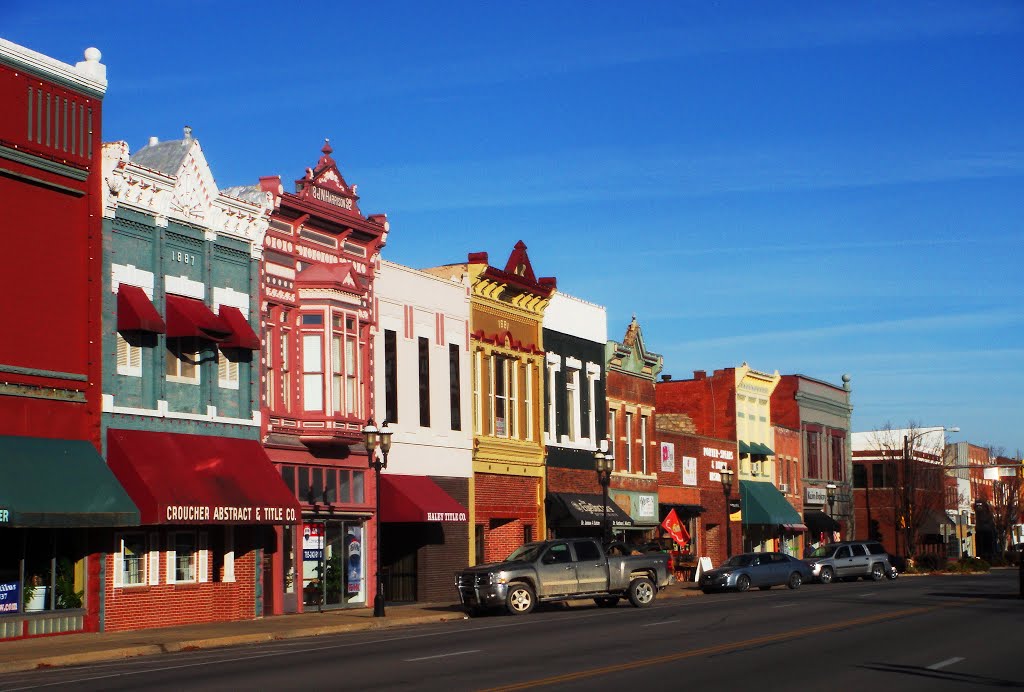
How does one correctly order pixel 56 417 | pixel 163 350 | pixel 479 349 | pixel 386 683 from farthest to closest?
pixel 479 349, pixel 163 350, pixel 56 417, pixel 386 683

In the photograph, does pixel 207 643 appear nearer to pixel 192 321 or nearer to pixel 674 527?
pixel 192 321

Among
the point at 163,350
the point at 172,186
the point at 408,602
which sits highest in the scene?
the point at 172,186

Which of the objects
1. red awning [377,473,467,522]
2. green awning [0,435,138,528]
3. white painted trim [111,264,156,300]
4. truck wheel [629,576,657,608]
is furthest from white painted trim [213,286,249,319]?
truck wheel [629,576,657,608]

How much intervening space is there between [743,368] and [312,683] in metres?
52.1

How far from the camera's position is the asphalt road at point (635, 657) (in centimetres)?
1727

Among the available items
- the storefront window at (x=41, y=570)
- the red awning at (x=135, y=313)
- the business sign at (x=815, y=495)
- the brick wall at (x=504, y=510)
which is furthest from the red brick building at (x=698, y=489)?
the storefront window at (x=41, y=570)

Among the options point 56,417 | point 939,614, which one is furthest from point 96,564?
point 939,614

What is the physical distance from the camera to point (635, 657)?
20375 mm

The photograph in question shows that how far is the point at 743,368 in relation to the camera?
67.9 meters

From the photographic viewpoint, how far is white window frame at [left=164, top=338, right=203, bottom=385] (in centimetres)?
3153

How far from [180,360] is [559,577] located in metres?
10.4

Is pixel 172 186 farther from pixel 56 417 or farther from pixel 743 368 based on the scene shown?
pixel 743 368

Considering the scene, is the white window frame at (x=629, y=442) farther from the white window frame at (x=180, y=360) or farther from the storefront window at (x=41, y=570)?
the storefront window at (x=41, y=570)

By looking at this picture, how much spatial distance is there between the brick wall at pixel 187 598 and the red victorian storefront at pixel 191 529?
22 millimetres
